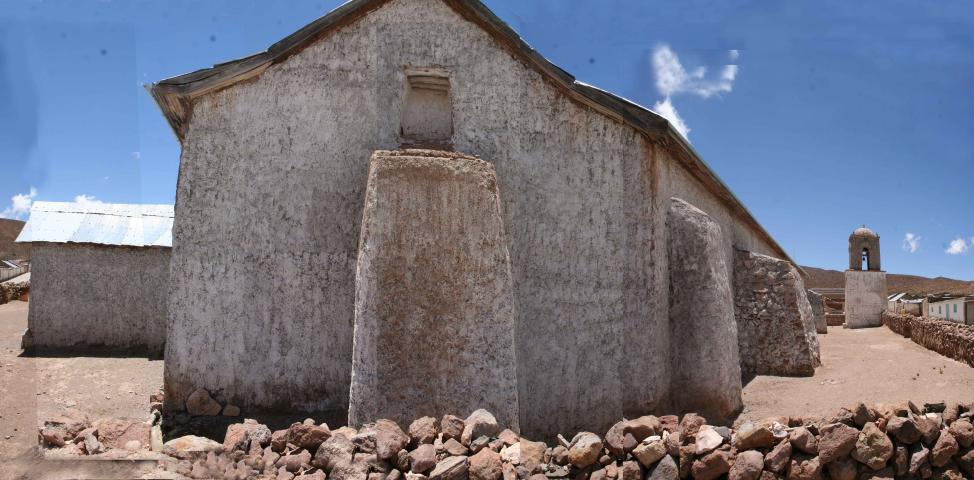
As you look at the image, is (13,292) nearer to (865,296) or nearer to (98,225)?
(98,225)

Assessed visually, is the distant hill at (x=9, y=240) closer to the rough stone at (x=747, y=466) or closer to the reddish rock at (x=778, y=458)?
the rough stone at (x=747, y=466)

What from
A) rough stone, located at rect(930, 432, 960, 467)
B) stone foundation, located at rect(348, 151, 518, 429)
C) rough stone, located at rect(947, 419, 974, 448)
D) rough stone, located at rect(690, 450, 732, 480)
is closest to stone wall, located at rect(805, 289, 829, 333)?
rough stone, located at rect(947, 419, 974, 448)

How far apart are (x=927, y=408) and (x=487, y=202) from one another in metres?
3.58

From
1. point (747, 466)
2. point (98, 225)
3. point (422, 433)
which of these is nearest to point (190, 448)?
point (422, 433)

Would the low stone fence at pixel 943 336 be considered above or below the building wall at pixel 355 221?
below

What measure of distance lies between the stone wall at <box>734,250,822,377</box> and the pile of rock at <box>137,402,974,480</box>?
17.0 feet

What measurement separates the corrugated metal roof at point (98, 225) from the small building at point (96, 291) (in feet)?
0.10

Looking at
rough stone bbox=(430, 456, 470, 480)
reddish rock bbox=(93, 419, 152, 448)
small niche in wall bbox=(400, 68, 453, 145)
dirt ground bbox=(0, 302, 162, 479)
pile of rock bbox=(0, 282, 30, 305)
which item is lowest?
dirt ground bbox=(0, 302, 162, 479)

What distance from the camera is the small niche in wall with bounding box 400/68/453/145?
21.1 ft

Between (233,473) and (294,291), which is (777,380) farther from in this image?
(233,473)

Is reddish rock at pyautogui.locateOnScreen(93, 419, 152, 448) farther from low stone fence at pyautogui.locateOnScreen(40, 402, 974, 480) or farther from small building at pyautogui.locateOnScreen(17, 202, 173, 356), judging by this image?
small building at pyautogui.locateOnScreen(17, 202, 173, 356)

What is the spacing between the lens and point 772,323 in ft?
31.0

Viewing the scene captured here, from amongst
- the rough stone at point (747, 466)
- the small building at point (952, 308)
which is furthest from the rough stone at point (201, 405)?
the small building at point (952, 308)

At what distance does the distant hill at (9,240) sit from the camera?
39812 mm
